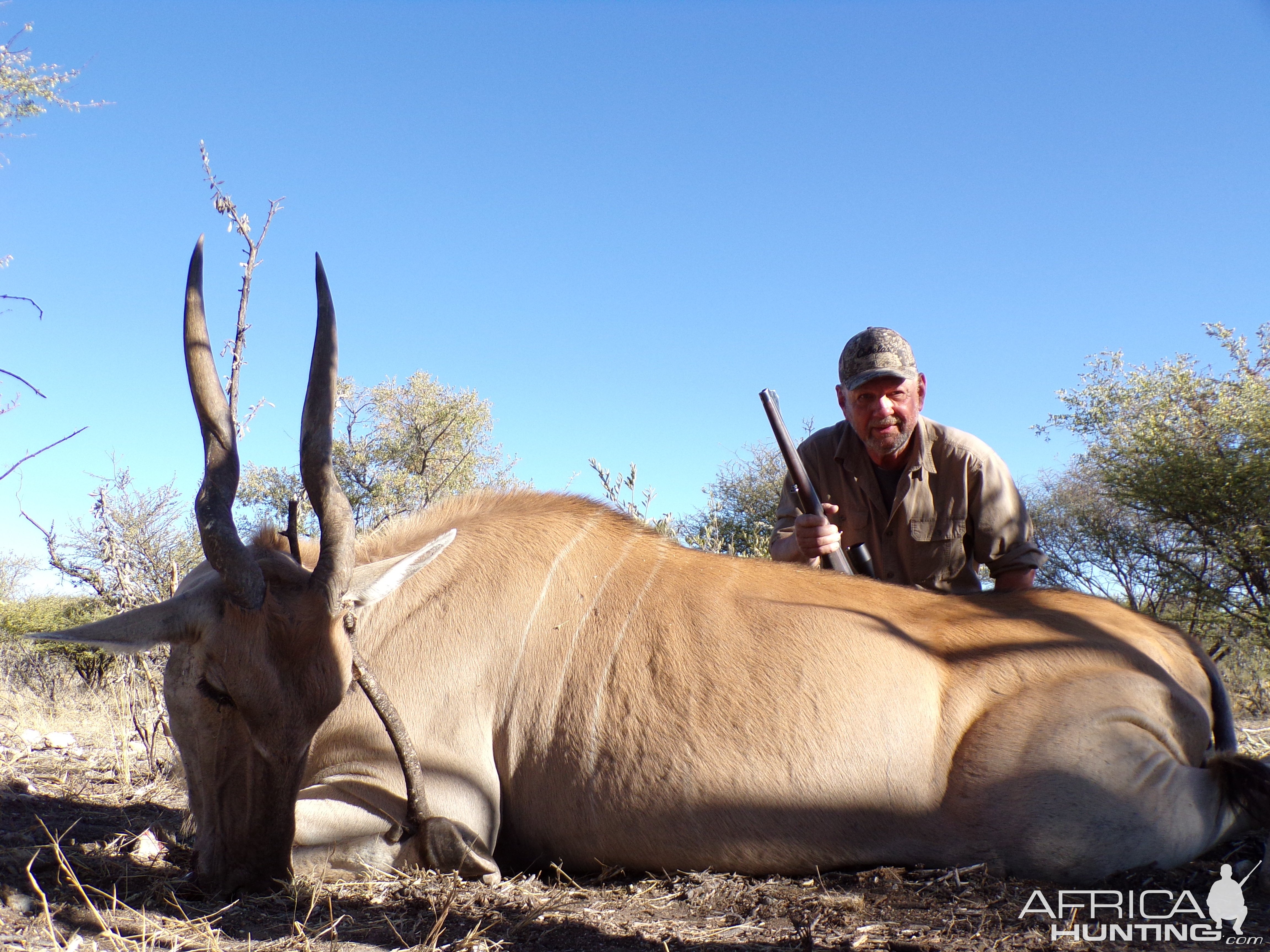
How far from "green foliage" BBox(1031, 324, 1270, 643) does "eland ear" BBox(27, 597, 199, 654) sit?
12.7 metres

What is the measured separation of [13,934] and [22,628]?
1426 centimetres

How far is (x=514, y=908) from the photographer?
2.84 metres

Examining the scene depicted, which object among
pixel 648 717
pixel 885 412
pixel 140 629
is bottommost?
pixel 648 717

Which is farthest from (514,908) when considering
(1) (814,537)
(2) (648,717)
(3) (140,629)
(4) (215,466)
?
(1) (814,537)

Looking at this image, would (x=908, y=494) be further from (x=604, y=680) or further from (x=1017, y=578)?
(x=604, y=680)

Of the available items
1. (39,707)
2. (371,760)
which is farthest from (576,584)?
(39,707)

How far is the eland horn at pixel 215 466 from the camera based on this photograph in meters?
2.97

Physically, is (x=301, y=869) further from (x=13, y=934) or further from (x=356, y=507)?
(x=356, y=507)

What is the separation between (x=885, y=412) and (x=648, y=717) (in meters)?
2.58

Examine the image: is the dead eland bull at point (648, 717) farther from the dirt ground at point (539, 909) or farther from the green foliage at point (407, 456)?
the green foliage at point (407, 456)

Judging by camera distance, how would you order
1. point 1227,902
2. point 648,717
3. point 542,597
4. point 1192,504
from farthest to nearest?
point 1192,504 → point 542,597 → point 648,717 → point 1227,902

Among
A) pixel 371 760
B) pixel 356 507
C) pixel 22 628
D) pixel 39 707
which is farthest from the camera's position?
pixel 356 507

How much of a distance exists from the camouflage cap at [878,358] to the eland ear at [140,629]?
3.54 meters

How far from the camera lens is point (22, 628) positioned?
14352 mm
